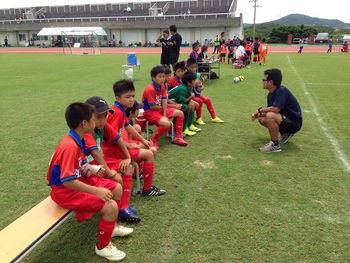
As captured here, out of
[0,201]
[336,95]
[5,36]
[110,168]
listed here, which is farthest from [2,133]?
[5,36]

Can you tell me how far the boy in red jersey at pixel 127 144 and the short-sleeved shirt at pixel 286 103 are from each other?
94.1 inches

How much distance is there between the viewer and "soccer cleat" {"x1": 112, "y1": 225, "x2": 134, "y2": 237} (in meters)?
2.81

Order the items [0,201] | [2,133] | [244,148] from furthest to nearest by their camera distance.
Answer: [2,133]
[244,148]
[0,201]

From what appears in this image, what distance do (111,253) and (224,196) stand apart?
4.96ft

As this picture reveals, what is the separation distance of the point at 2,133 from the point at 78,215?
4.24m

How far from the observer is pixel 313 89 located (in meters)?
10.0

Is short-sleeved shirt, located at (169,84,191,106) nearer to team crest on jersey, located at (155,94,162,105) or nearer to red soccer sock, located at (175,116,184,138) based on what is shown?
red soccer sock, located at (175,116,184,138)

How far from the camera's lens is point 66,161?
2305 millimetres

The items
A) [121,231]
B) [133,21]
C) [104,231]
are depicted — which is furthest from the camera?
[133,21]

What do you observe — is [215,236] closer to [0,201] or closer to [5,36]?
[0,201]

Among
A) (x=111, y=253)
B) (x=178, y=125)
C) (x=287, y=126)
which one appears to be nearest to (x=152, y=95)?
(x=178, y=125)

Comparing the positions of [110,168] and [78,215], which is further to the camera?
[110,168]

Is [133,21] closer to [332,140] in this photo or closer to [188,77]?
[188,77]

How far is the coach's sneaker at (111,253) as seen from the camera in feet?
8.30
